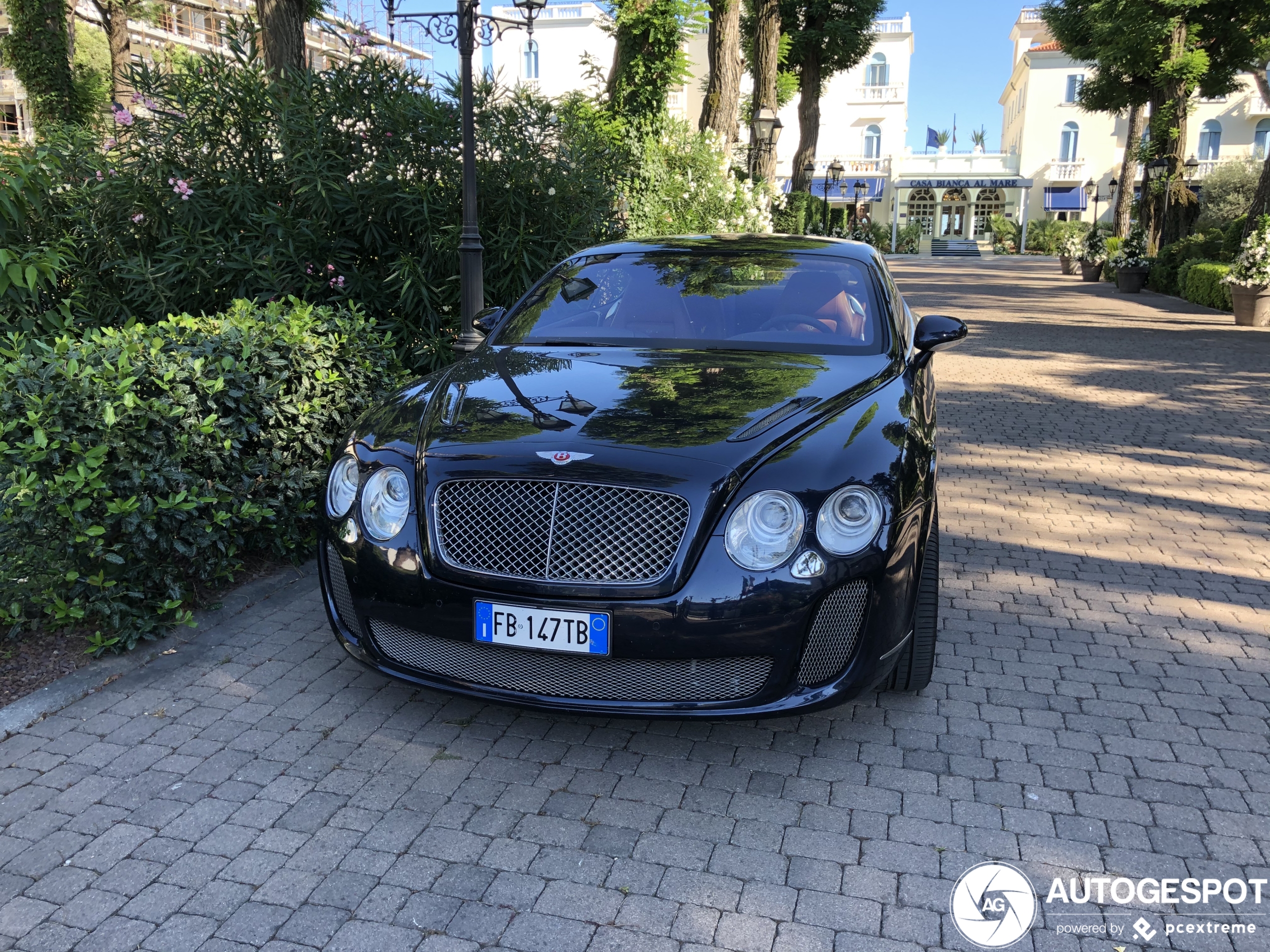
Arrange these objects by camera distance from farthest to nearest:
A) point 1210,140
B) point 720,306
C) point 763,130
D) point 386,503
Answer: point 1210,140 < point 763,130 < point 720,306 < point 386,503

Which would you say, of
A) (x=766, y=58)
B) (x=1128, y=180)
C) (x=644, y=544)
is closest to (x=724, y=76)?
(x=766, y=58)

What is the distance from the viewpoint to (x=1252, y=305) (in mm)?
17344

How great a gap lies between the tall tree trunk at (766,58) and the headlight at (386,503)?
1741 cm

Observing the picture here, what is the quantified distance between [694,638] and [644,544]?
31cm

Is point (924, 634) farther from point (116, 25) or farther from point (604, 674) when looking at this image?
point (116, 25)

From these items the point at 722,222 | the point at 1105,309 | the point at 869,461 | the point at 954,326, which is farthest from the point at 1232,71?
the point at 869,461

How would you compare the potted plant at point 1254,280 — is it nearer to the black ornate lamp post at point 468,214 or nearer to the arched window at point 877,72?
the black ornate lamp post at point 468,214

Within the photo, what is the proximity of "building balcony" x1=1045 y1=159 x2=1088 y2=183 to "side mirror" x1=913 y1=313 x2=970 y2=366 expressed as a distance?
68177mm

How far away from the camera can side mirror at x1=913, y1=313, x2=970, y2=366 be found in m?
4.43

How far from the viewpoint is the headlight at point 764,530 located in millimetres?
2908

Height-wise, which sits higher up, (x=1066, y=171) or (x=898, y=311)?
(x=1066, y=171)

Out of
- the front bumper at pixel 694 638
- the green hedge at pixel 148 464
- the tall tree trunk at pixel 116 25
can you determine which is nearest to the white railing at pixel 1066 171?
the tall tree trunk at pixel 116 25

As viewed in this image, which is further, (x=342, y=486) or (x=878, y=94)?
(x=878, y=94)

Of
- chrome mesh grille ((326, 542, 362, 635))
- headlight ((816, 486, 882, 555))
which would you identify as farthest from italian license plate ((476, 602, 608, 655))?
headlight ((816, 486, 882, 555))
